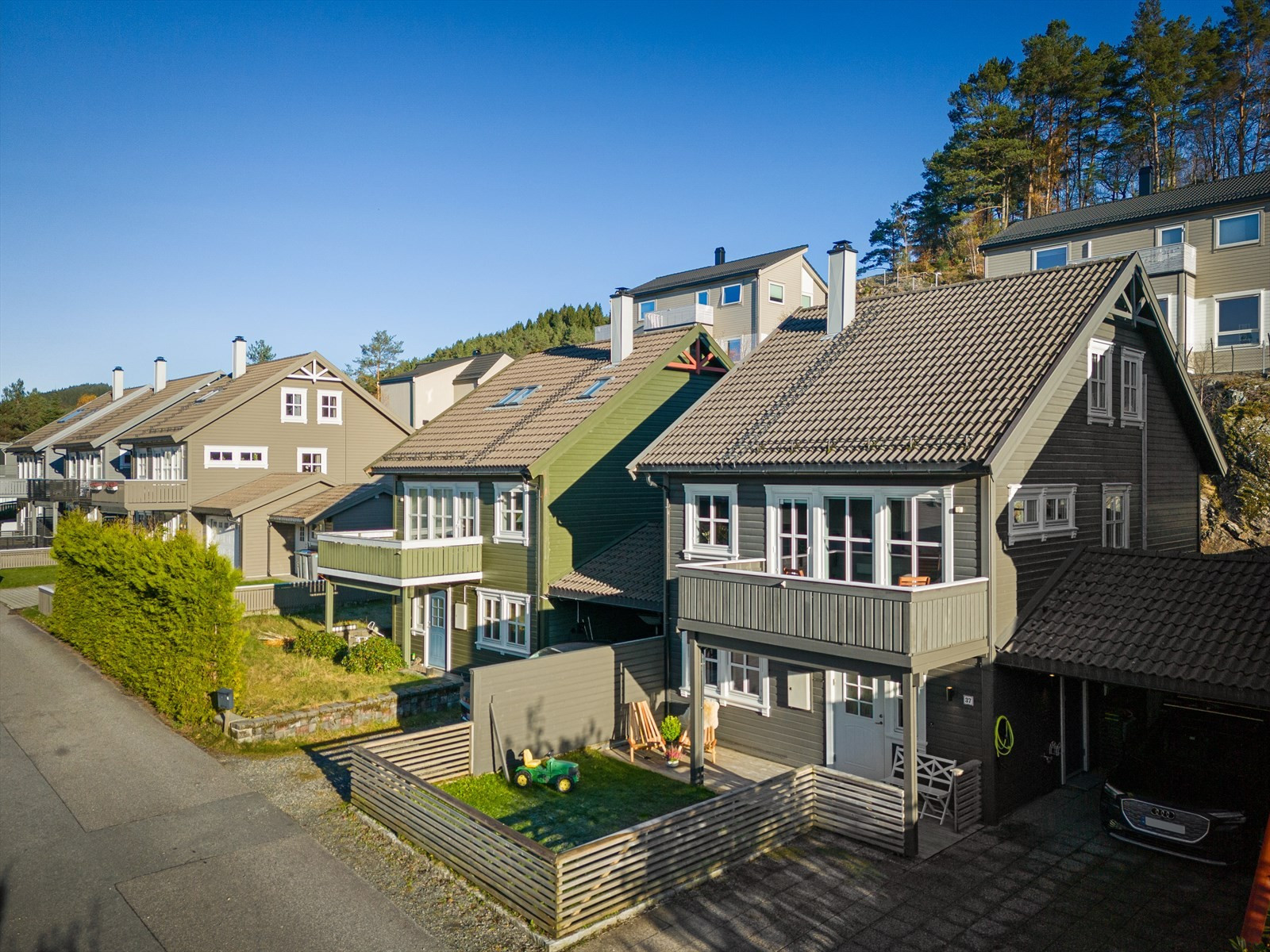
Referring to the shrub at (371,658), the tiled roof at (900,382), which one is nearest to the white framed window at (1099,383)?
the tiled roof at (900,382)

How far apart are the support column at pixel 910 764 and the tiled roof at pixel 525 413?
11000 millimetres

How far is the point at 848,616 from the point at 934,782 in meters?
3.20

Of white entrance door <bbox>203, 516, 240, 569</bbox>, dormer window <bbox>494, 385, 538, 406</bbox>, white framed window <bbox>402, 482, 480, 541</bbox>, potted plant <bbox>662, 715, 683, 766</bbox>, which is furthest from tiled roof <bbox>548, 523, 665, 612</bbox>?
white entrance door <bbox>203, 516, 240, 569</bbox>

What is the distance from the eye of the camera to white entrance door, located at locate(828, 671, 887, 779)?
47.3 ft

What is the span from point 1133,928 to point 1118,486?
8766mm

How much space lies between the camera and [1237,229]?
31047mm

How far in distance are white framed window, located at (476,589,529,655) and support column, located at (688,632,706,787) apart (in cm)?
696

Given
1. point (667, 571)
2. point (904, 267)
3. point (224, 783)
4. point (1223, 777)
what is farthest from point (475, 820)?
point (904, 267)

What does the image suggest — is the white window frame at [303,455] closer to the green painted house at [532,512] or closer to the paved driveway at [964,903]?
the green painted house at [532,512]

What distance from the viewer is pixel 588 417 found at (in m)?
21.5

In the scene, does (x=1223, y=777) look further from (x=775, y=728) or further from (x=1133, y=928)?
(x=775, y=728)

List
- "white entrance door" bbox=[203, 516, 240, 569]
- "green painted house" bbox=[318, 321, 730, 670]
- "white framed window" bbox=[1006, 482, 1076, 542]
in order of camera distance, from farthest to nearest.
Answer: "white entrance door" bbox=[203, 516, 240, 569] < "green painted house" bbox=[318, 321, 730, 670] < "white framed window" bbox=[1006, 482, 1076, 542]

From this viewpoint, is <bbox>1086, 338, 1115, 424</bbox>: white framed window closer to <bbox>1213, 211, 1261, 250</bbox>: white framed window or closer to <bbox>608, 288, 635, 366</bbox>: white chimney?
<bbox>608, 288, 635, 366</bbox>: white chimney

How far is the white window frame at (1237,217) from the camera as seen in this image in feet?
99.8
